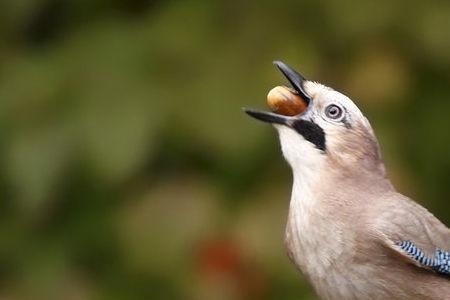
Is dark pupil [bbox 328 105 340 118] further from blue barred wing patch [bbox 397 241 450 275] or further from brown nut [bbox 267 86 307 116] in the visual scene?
blue barred wing patch [bbox 397 241 450 275]

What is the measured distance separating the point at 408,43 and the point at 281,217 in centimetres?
96

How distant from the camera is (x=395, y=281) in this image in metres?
4.18

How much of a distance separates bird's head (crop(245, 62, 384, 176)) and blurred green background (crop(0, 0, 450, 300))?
59.2 inches

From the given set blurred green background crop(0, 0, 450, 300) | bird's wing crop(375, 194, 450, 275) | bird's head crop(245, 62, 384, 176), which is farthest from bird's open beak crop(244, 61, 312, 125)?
blurred green background crop(0, 0, 450, 300)

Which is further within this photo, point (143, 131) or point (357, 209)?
point (143, 131)

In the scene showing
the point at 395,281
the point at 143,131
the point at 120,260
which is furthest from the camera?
the point at 120,260

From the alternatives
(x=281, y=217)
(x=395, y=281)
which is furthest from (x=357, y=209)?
(x=281, y=217)

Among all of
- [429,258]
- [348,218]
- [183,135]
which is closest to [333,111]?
[348,218]

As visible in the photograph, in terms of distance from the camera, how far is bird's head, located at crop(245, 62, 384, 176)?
434cm

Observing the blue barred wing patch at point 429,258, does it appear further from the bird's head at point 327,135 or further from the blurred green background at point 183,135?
the blurred green background at point 183,135

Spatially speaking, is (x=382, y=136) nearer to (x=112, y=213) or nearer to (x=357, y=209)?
(x=112, y=213)

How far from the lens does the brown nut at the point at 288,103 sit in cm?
429

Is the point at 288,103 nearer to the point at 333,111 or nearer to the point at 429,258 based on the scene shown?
the point at 333,111

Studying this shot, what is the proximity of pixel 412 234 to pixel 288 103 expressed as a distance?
1.63 feet
